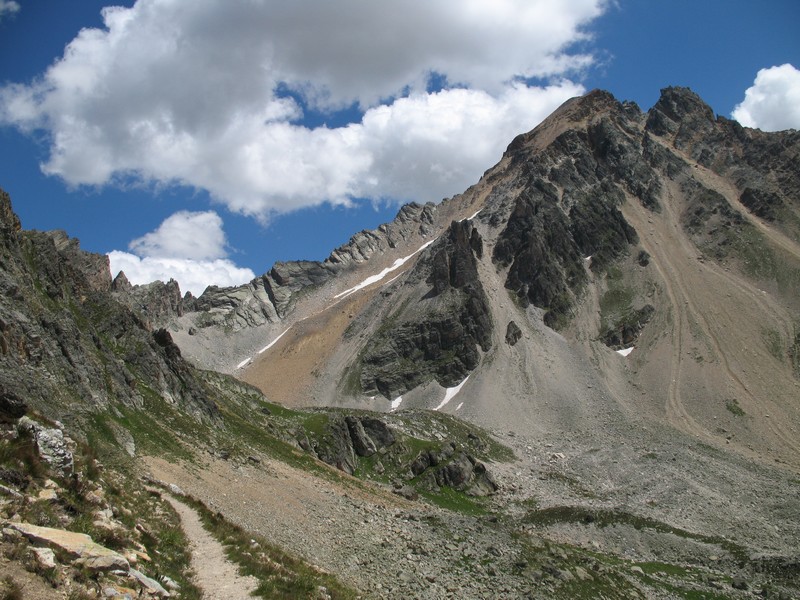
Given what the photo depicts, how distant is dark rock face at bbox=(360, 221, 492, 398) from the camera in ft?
490

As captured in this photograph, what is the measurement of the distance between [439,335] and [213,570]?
471 ft

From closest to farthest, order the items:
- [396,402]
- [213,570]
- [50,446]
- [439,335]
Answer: [50,446]
[213,570]
[396,402]
[439,335]

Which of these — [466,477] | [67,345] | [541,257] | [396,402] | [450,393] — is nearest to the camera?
[67,345]

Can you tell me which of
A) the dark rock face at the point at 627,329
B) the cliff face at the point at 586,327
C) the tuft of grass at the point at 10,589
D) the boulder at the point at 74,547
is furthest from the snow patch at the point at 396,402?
the tuft of grass at the point at 10,589

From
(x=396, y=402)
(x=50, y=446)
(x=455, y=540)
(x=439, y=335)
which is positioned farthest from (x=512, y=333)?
(x=50, y=446)

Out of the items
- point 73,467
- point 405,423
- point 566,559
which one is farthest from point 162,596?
point 405,423

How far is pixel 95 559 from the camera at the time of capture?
10664 millimetres

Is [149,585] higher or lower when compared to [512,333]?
lower

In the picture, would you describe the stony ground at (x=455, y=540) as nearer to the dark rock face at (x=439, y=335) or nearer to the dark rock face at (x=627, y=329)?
the dark rock face at (x=439, y=335)

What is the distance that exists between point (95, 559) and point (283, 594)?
5928 millimetres

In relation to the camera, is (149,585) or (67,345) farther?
(67,345)

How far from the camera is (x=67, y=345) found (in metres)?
35.4

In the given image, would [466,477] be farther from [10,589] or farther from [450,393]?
[450,393]

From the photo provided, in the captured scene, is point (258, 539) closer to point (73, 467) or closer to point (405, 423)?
point (73, 467)
